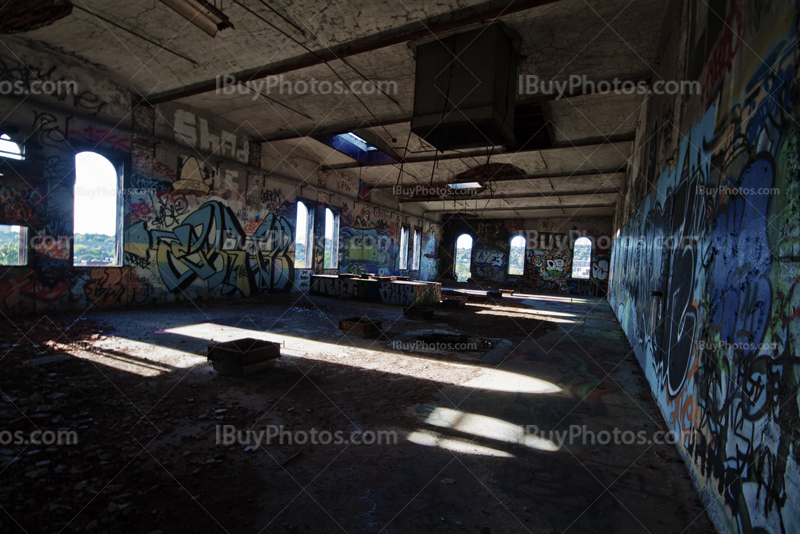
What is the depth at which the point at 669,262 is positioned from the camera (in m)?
3.77

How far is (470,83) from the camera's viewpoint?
5.24 m

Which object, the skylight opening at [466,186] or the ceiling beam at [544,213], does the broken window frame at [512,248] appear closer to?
the ceiling beam at [544,213]

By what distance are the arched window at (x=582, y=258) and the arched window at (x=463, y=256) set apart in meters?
6.02

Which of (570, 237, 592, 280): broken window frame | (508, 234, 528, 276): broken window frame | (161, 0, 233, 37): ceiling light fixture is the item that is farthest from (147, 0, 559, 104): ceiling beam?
(570, 237, 592, 280): broken window frame

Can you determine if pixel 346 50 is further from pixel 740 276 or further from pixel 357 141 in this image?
pixel 357 141

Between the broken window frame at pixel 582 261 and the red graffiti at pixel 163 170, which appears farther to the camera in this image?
the broken window frame at pixel 582 261

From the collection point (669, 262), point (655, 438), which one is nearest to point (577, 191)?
point (669, 262)

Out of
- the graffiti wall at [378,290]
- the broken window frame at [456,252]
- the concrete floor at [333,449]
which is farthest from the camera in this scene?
the broken window frame at [456,252]

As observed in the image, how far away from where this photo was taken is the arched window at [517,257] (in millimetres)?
22109

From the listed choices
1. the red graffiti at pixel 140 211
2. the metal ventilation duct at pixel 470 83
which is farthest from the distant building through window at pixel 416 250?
the metal ventilation duct at pixel 470 83

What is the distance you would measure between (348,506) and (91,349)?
449 cm

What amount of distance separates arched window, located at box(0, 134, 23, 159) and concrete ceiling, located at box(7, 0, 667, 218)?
168 centimetres

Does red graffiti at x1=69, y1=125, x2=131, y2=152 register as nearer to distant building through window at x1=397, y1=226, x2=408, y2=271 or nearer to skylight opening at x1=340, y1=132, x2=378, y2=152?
skylight opening at x1=340, y1=132, x2=378, y2=152

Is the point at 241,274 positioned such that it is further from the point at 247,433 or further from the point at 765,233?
the point at 765,233
